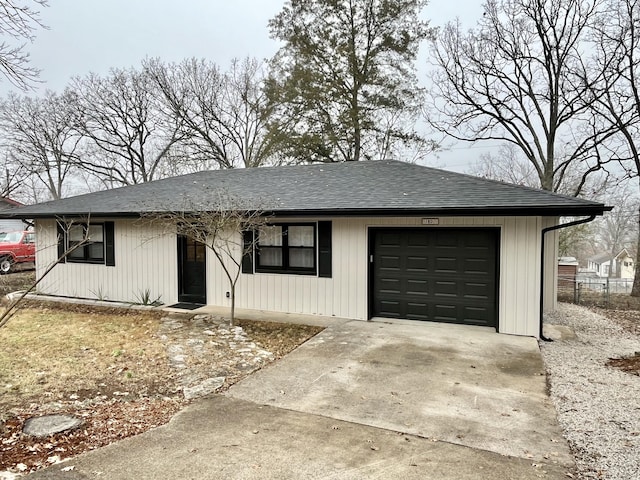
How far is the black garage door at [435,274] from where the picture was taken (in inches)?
286

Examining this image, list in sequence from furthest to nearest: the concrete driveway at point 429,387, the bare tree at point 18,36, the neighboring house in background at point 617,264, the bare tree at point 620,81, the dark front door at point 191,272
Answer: the neighboring house in background at point 617,264 < the bare tree at point 620,81 < the dark front door at point 191,272 < the bare tree at point 18,36 < the concrete driveway at point 429,387

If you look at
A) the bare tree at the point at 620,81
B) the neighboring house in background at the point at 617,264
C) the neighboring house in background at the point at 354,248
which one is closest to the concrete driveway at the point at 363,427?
the neighboring house in background at the point at 354,248

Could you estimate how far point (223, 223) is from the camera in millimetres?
7000

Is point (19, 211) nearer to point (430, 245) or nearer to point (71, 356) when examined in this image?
point (71, 356)

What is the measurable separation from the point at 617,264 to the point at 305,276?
4645 cm

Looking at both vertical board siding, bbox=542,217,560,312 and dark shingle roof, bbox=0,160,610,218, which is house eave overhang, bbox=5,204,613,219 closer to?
dark shingle roof, bbox=0,160,610,218

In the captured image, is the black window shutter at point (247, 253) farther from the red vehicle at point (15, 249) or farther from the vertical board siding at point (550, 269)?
the red vehicle at point (15, 249)

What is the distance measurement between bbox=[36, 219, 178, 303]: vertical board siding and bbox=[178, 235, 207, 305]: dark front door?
134 millimetres

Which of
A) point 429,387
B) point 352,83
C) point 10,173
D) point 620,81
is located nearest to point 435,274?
point 429,387

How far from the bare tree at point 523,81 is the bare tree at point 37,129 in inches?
784

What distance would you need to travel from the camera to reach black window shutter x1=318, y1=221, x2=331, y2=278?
27.0ft

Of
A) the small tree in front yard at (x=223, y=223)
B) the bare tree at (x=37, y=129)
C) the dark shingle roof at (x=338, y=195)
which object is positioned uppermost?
the bare tree at (x=37, y=129)

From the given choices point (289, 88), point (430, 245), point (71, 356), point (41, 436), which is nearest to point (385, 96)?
point (289, 88)

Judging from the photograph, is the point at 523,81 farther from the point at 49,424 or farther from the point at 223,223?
the point at 49,424
